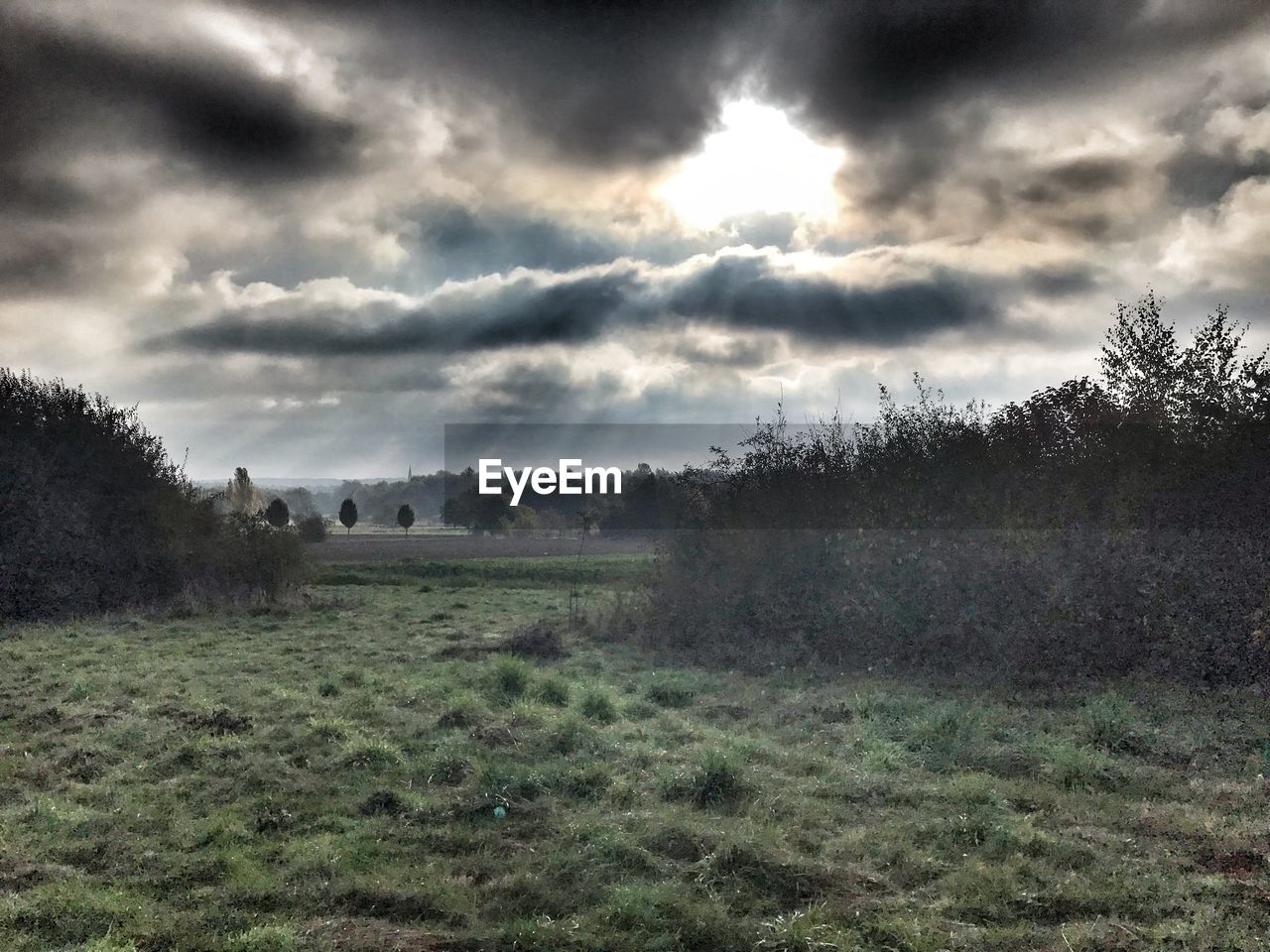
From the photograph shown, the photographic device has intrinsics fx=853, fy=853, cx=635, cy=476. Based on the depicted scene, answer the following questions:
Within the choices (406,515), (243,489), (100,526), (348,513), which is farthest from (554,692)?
(348,513)

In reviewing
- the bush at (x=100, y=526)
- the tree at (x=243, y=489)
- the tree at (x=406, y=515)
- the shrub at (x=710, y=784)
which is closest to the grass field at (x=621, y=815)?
the shrub at (x=710, y=784)

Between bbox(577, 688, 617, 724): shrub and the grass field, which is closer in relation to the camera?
the grass field

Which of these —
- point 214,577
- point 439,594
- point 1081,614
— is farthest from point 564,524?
point 1081,614

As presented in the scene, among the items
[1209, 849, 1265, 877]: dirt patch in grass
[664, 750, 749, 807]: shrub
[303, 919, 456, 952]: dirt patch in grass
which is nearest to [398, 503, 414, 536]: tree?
[664, 750, 749, 807]: shrub

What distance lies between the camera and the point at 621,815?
7.51 meters

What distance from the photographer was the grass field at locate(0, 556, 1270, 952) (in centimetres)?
579

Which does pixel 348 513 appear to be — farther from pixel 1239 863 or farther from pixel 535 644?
pixel 1239 863

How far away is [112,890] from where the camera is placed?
6332 millimetres

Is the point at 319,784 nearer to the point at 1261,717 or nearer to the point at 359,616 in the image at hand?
the point at 1261,717

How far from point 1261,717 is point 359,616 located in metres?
19.2

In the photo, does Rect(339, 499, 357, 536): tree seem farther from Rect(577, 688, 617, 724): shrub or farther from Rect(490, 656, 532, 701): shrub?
Rect(577, 688, 617, 724): shrub

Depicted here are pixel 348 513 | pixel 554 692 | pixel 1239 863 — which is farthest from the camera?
pixel 348 513

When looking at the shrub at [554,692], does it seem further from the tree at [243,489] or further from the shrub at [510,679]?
the tree at [243,489]

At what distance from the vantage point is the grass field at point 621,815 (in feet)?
19.0
